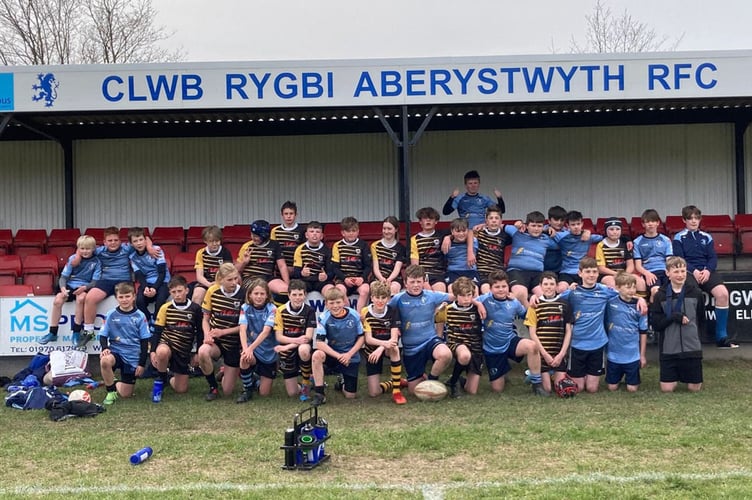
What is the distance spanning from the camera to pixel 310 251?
387 inches

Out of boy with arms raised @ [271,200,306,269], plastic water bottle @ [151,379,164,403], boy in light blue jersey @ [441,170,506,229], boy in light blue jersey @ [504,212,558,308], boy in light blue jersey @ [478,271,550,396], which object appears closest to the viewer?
plastic water bottle @ [151,379,164,403]

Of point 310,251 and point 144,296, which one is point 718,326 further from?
point 144,296

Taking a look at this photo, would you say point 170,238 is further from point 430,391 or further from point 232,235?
point 430,391

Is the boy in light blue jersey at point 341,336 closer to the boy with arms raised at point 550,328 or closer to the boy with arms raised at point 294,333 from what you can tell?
the boy with arms raised at point 294,333

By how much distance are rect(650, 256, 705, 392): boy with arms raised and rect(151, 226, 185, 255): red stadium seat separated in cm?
763

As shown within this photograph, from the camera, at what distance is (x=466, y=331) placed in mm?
8234

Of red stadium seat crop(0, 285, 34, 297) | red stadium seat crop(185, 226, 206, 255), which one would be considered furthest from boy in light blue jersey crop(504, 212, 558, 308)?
red stadium seat crop(0, 285, 34, 297)

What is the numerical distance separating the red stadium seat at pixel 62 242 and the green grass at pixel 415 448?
17.6 ft

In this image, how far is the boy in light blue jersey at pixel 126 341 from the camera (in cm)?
838

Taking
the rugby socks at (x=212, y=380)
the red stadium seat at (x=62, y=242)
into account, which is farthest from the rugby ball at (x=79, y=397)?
the red stadium seat at (x=62, y=242)

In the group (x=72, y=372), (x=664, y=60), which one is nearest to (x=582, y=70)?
(x=664, y=60)

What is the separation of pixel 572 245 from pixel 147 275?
5561 millimetres

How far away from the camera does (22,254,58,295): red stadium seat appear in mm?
10828

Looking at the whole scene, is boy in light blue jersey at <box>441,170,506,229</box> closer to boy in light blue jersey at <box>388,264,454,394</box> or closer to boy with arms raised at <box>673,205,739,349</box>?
boy with arms raised at <box>673,205,739,349</box>
